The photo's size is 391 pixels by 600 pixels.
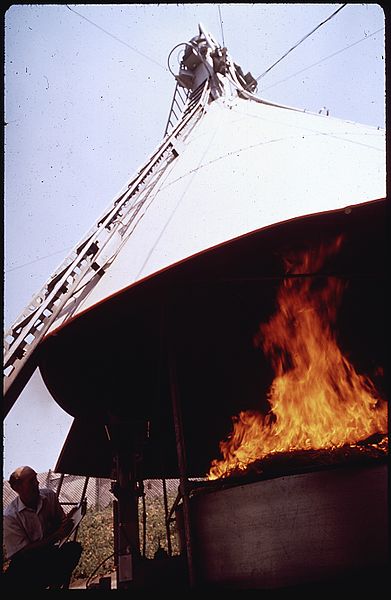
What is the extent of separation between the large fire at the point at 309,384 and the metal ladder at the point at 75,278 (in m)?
2.11

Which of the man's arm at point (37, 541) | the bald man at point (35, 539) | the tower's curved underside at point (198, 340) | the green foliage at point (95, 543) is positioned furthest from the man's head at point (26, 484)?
the green foliage at point (95, 543)

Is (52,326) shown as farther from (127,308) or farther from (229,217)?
(229,217)

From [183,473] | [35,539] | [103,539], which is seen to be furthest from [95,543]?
[183,473]

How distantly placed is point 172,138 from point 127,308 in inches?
142

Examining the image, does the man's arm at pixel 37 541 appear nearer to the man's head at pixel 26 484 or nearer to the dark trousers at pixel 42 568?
the dark trousers at pixel 42 568

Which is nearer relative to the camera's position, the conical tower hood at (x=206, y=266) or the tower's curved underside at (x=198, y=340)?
the conical tower hood at (x=206, y=266)

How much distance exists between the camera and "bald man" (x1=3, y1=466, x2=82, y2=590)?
14.6ft

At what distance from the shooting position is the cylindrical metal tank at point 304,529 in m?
3.59

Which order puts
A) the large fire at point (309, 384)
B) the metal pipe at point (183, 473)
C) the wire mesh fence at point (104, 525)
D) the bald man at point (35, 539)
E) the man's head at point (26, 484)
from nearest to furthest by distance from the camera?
the metal pipe at point (183, 473) < the bald man at point (35, 539) < the man's head at point (26, 484) < the large fire at point (309, 384) < the wire mesh fence at point (104, 525)

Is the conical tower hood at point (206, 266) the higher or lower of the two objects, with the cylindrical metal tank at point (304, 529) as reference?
higher

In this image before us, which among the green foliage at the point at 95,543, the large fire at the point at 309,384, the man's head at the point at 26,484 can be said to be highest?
the large fire at the point at 309,384

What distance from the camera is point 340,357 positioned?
5.75 meters

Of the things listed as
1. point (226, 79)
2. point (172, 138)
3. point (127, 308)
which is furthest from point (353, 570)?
point (226, 79)

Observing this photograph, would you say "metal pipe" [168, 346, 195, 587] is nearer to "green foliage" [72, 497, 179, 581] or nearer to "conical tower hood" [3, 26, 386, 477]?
"conical tower hood" [3, 26, 386, 477]
